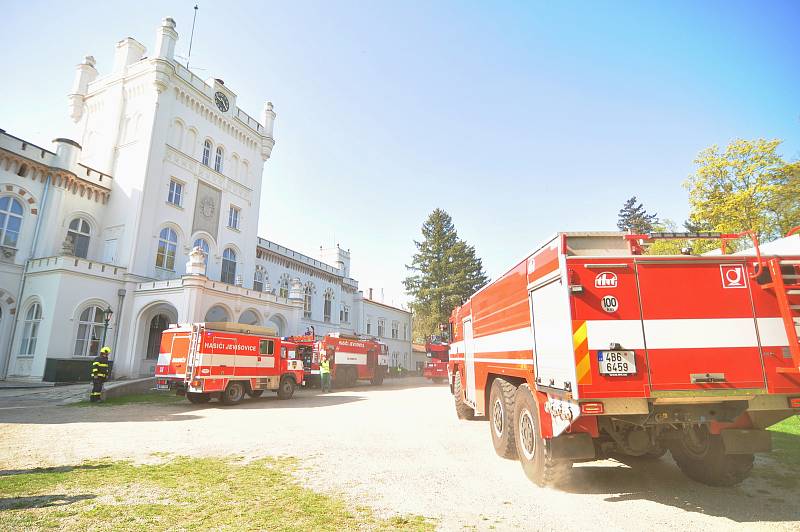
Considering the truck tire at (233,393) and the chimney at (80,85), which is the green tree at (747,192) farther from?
the chimney at (80,85)

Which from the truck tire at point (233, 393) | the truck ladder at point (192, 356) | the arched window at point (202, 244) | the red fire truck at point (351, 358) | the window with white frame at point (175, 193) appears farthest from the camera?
the arched window at point (202, 244)

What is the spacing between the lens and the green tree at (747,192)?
2180 centimetres

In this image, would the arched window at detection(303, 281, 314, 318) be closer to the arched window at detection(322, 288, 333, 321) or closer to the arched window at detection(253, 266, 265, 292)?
the arched window at detection(322, 288, 333, 321)

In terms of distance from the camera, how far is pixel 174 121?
2558 centimetres

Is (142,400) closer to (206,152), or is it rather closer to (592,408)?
(592,408)

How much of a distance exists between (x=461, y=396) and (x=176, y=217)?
2235 centimetres

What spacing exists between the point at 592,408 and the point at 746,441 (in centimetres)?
185

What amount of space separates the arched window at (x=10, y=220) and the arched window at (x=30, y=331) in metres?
3.50

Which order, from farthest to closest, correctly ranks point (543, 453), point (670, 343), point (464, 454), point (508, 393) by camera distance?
point (464, 454) → point (508, 393) → point (543, 453) → point (670, 343)

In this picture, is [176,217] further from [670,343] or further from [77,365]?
[670,343]

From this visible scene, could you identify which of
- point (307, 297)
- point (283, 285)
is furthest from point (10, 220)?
point (307, 297)

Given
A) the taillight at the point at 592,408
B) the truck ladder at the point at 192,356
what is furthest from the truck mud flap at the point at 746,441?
the truck ladder at the point at 192,356

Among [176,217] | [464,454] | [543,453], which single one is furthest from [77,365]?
[543,453]

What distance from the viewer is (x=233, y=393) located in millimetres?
14945
